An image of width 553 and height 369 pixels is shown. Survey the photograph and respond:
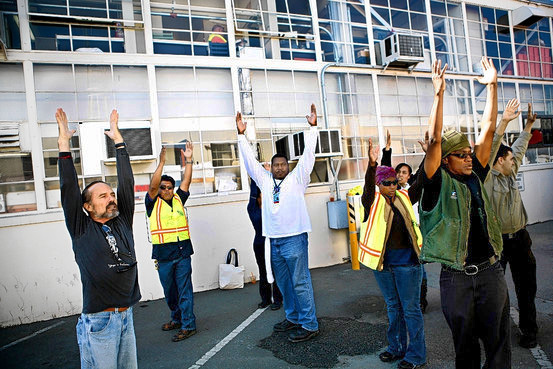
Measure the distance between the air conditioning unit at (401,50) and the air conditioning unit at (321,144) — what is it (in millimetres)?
2364

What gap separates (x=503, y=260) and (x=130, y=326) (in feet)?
11.9

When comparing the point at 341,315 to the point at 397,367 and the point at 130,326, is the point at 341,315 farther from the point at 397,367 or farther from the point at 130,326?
→ the point at 130,326

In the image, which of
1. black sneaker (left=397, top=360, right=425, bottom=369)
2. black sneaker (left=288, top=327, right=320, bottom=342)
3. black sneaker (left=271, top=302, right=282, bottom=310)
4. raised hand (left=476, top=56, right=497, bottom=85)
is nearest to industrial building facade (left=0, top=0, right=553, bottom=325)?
black sneaker (left=271, top=302, right=282, bottom=310)

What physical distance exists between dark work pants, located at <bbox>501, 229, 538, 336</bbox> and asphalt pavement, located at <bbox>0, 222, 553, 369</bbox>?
249mm

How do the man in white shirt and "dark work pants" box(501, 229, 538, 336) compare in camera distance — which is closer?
"dark work pants" box(501, 229, 538, 336)

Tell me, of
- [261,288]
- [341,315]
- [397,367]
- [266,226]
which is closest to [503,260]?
[397,367]

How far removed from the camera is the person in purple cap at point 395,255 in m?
3.58

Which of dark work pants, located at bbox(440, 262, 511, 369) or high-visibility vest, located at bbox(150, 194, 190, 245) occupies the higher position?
high-visibility vest, located at bbox(150, 194, 190, 245)

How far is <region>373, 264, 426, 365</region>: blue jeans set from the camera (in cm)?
357

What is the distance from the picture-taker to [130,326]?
9.25 feet

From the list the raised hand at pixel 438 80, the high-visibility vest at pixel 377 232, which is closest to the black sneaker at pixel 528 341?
the high-visibility vest at pixel 377 232

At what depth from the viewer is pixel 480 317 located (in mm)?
2707

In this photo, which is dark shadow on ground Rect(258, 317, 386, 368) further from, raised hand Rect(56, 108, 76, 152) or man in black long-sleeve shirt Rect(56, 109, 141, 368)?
raised hand Rect(56, 108, 76, 152)

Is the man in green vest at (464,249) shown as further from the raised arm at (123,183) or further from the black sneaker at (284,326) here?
the black sneaker at (284,326)
